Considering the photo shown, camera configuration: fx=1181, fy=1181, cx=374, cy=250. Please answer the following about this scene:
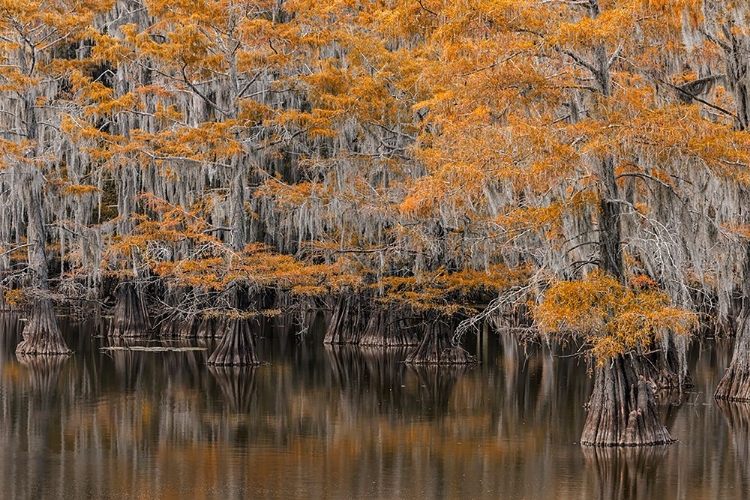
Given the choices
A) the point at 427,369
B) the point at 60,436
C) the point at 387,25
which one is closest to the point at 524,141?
the point at 387,25

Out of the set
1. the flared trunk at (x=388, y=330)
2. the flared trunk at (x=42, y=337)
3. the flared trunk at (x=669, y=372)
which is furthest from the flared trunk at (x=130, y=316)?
the flared trunk at (x=669, y=372)

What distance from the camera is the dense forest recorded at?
11.8m

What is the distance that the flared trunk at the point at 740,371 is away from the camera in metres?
15.7

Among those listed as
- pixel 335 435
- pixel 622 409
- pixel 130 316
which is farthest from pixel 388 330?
pixel 622 409

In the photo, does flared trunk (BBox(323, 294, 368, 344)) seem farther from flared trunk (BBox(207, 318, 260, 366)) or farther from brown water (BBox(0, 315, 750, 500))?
flared trunk (BBox(207, 318, 260, 366))

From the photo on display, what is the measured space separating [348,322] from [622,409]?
48.5ft

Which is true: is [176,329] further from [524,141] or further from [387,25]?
[524,141]

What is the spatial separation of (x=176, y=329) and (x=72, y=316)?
285 inches

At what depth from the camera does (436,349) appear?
21.5 metres

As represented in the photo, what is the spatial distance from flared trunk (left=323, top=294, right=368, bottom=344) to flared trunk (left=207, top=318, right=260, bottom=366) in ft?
16.4

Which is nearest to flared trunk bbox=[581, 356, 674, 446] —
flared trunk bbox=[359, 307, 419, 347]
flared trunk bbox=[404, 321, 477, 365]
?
flared trunk bbox=[404, 321, 477, 365]

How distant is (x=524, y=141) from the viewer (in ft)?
38.0

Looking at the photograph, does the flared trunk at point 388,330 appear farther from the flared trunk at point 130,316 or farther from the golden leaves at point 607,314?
the golden leaves at point 607,314

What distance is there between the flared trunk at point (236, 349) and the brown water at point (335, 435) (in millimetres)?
516
